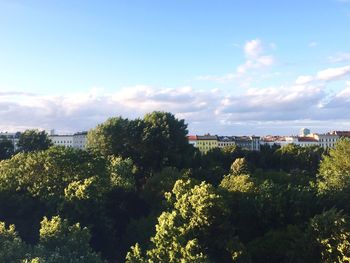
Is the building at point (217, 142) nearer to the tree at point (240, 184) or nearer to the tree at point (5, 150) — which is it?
the tree at point (5, 150)

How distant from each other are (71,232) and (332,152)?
3444 centimetres

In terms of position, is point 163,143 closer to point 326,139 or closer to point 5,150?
point 5,150

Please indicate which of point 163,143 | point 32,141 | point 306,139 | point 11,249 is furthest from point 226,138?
point 11,249

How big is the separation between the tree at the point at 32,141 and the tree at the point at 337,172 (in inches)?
1662

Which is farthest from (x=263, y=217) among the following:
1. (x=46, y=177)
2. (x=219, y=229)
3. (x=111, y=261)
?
(x=46, y=177)

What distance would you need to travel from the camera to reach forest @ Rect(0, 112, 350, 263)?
Answer: 92.6 feet

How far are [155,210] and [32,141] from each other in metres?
38.6

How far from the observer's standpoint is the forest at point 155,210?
28.2 m

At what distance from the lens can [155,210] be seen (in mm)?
41312

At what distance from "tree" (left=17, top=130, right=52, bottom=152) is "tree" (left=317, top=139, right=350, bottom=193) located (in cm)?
4222

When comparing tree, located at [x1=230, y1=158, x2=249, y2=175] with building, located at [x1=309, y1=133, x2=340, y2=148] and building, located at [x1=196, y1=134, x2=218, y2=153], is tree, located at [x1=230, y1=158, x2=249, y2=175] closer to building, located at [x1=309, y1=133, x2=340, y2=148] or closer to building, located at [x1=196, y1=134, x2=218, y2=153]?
building, located at [x1=196, y1=134, x2=218, y2=153]

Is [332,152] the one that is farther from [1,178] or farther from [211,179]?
[1,178]

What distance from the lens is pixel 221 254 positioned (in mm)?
30031

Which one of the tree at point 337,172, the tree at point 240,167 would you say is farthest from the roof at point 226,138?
the tree at point 337,172
